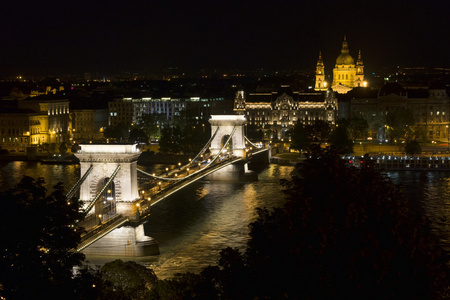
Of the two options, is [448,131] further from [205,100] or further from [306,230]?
[306,230]

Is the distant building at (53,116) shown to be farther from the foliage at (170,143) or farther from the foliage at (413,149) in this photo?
the foliage at (413,149)


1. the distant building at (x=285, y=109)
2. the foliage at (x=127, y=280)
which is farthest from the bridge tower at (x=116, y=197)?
the distant building at (x=285, y=109)

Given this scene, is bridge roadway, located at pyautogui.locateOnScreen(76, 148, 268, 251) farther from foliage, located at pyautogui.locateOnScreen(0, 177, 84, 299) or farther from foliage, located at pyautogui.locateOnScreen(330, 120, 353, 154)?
foliage, located at pyautogui.locateOnScreen(330, 120, 353, 154)

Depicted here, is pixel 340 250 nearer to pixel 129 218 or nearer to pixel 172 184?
pixel 129 218

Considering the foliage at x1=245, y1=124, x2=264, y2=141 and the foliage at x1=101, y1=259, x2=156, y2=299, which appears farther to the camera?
the foliage at x1=245, y1=124, x2=264, y2=141

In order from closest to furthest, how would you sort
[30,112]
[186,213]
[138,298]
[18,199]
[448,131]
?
1. [18,199]
2. [138,298]
3. [186,213]
4. [30,112]
5. [448,131]

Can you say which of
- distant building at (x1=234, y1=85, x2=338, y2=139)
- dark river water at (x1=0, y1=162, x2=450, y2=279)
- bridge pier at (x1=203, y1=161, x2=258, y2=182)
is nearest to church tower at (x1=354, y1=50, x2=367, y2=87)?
distant building at (x1=234, y1=85, x2=338, y2=139)

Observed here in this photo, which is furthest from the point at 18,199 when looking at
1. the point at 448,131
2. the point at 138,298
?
the point at 448,131
